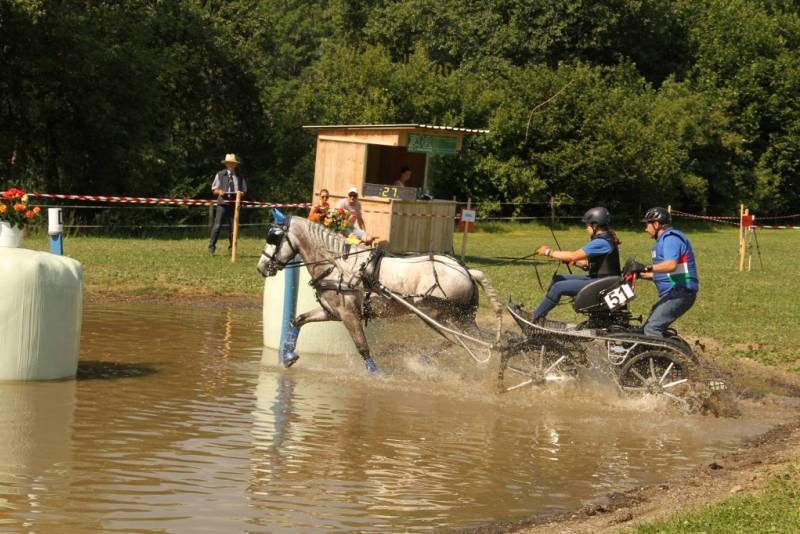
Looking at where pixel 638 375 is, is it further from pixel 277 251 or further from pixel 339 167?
pixel 339 167

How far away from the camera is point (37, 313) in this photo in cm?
1111

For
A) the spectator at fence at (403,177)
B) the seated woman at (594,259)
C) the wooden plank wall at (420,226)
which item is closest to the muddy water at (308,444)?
the seated woman at (594,259)

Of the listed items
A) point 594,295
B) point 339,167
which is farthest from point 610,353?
point 339,167

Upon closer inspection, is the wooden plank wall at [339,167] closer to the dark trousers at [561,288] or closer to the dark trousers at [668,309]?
the dark trousers at [561,288]

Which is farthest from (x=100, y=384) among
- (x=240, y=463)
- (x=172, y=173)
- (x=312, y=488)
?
(x=172, y=173)

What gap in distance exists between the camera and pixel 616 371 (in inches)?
466

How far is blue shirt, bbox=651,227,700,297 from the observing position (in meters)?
12.1

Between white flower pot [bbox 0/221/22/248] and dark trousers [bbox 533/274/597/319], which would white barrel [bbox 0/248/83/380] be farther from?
dark trousers [bbox 533/274/597/319]

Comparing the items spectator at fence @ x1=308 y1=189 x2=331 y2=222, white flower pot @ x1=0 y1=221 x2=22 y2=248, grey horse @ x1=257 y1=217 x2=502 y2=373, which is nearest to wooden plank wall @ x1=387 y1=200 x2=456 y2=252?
→ spectator at fence @ x1=308 y1=189 x2=331 y2=222

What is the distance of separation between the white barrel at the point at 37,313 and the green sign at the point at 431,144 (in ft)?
46.1

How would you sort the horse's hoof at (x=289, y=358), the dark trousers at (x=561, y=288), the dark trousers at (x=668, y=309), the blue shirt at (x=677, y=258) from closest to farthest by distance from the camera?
the dark trousers at (x=668, y=309)
the blue shirt at (x=677, y=258)
the dark trousers at (x=561, y=288)
the horse's hoof at (x=289, y=358)

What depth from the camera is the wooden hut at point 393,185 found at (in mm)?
24141

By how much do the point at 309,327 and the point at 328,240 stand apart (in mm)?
1474

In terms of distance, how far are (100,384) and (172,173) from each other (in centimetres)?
2898
